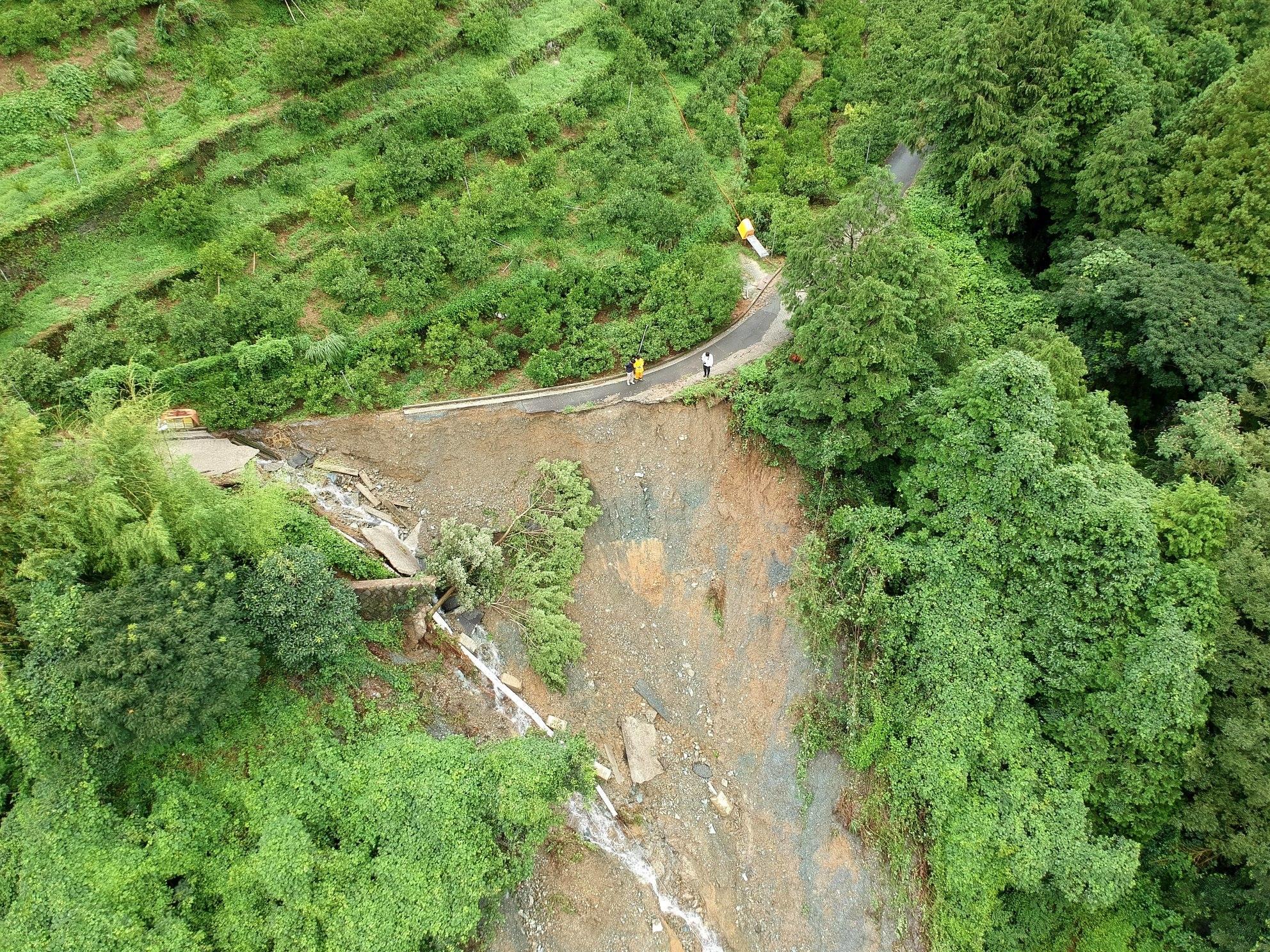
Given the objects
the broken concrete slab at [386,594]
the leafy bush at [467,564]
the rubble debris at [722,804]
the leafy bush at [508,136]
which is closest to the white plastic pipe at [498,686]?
the leafy bush at [467,564]

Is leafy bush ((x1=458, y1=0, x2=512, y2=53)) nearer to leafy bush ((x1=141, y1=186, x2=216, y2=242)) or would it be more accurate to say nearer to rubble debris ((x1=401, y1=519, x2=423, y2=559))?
leafy bush ((x1=141, y1=186, x2=216, y2=242))

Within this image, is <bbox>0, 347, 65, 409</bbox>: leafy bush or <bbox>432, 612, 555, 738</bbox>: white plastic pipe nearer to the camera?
<bbox>432, 612, 555, 738</bbox>: white plastic pipe

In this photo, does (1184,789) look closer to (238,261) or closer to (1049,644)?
(1049,644)

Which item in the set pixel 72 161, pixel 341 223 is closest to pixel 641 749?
pixel 341 223

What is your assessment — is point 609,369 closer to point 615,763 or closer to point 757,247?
point 757,247

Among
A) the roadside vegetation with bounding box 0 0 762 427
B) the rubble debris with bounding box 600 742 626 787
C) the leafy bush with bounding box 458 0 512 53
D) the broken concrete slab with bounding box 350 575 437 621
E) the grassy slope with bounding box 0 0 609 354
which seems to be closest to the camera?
the broken concrete slab with bounding box 350 575 437 621

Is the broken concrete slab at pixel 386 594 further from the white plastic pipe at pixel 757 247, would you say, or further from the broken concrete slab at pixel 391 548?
the white plastic pipe at pixel 757 247

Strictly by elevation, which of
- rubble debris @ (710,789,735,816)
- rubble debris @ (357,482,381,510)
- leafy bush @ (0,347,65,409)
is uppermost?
leafy bush @ (0,347,65,409)

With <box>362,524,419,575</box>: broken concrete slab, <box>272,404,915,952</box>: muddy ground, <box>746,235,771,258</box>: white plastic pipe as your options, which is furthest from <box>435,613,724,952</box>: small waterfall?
<box>746,235,771,258</box>: white plastic pipe
